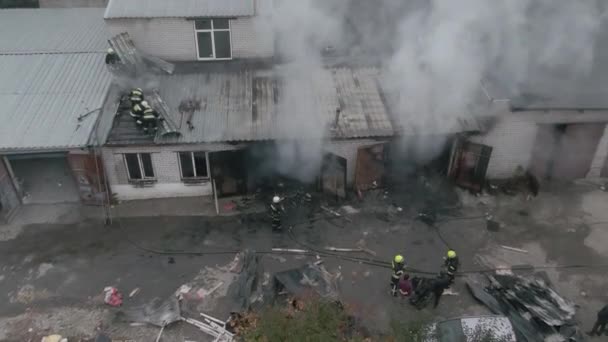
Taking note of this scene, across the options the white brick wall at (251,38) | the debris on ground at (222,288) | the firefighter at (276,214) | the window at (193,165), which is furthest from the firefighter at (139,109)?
the debris on ground at (222,288)

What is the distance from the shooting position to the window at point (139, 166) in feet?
43.0

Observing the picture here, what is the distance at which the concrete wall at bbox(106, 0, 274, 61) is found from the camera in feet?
46.5

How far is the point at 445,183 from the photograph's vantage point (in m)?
14.1

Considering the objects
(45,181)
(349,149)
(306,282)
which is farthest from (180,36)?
(306,282)

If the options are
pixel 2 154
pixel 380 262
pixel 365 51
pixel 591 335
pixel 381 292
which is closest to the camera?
pixel 591 335

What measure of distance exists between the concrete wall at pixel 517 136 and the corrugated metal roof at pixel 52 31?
42.5 ft

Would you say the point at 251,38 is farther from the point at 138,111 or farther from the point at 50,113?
the point at 50,113

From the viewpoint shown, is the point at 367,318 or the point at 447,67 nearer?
the point at 367,318

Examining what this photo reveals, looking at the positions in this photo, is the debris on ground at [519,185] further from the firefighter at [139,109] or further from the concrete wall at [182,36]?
the firefighter at [139,109]

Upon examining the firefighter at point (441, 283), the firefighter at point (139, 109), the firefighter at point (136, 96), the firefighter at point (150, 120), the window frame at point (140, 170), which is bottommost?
the firefighter at point (441, 283)

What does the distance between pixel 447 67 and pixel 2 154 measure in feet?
42.8

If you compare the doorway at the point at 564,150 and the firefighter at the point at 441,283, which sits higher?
the doorway at the point at 564,150

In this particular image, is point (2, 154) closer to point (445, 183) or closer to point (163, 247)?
point (163, 247)

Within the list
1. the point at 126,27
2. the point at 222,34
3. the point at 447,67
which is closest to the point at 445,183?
the point at 447,67
